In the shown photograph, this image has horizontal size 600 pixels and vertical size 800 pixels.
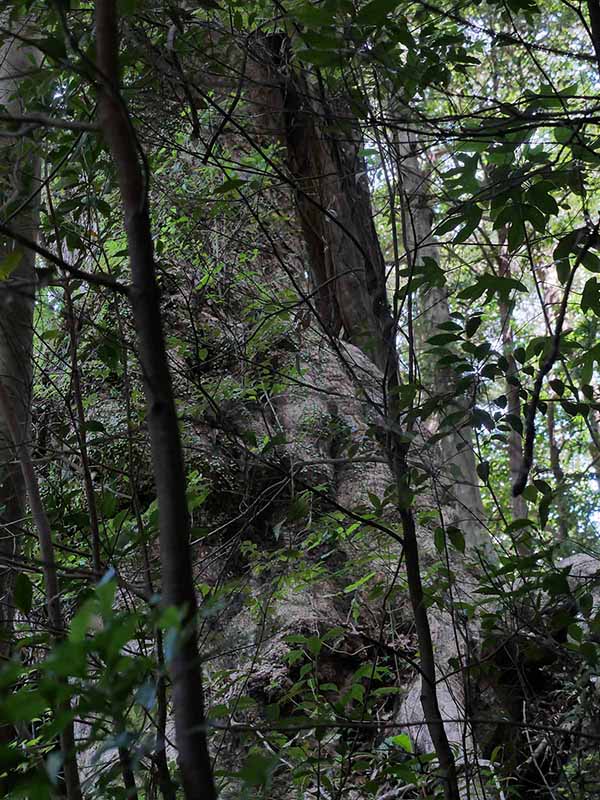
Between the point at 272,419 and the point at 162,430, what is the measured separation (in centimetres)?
334

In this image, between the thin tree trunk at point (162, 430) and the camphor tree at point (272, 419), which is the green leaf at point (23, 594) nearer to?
the camphor tree at point (272, 419)

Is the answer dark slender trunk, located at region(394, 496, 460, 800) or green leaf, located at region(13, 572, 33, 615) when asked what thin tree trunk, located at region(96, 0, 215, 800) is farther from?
dark slender trunk, located at region(394, 496, 460, 800)

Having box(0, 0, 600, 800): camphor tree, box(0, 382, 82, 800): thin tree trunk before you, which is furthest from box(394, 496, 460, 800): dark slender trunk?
box(0, 382, 82, 800): thin tree trunk

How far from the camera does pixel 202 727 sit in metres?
0.72

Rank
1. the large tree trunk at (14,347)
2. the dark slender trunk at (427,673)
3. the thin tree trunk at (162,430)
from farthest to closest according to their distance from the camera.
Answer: the large tree trunk at (14,347)
the dark slender trunk at (427,673)
the thin tree trunk at (162,430)

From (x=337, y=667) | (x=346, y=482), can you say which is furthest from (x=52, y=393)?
(x=337, y=667)

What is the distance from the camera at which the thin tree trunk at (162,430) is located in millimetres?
795

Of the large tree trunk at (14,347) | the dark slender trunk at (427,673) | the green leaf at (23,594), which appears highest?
the large tree trunk at (14,347)

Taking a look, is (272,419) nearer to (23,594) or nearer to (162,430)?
(23,594)

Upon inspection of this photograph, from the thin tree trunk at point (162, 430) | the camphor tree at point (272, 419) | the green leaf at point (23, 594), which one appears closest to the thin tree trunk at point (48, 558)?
the camphor tree at point (272, 419)

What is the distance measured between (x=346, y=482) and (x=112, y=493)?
2.53m

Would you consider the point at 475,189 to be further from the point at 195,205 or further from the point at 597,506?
the point at 597,506

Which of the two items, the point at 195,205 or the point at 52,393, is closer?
the point at 195,205

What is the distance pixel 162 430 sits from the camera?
2.92 ft
